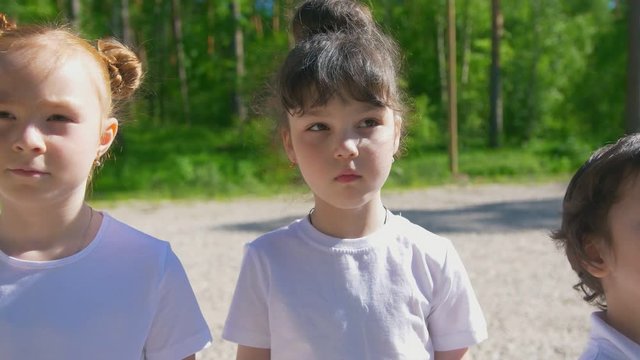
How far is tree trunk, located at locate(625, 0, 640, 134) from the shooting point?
572 inches

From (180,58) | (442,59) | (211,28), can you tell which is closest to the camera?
(442,59)

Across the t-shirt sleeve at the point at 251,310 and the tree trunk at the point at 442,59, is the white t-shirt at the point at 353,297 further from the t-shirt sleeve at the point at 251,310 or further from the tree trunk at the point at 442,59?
the tree trunk at the point at 442,59

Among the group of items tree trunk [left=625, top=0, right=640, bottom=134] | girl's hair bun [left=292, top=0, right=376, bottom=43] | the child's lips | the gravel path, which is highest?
girl's hair bun [left=292, top=0, right=376, bottom=43]

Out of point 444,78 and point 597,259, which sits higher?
point 597,259

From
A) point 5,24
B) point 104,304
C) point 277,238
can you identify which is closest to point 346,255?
point 277,238

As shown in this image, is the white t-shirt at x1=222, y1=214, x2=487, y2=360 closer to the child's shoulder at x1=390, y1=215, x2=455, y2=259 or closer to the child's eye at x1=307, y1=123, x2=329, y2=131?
the child's shoulder at x1=390, y1=215, x2=455, y2=259

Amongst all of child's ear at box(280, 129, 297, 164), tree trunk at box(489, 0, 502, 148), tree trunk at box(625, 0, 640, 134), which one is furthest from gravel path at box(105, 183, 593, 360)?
tree trunk at box(489, 0, 502, 148)

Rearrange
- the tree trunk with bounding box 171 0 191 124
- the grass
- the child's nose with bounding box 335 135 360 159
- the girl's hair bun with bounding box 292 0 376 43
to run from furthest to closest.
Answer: the tree trunk with bounding box 171 0 191 124, the grass, the girl's hair bun with bounding box 292 0 376 43, the child's nose with bounding box 335 135 360 159

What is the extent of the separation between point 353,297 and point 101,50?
87 cm

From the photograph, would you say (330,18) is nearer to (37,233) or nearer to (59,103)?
(59,103)

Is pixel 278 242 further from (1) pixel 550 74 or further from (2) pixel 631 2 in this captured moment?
(1) pixel 550 74

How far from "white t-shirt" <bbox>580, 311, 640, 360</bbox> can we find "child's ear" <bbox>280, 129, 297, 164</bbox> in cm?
87

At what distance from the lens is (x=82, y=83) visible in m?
1.94

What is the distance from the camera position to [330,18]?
2.30 m
